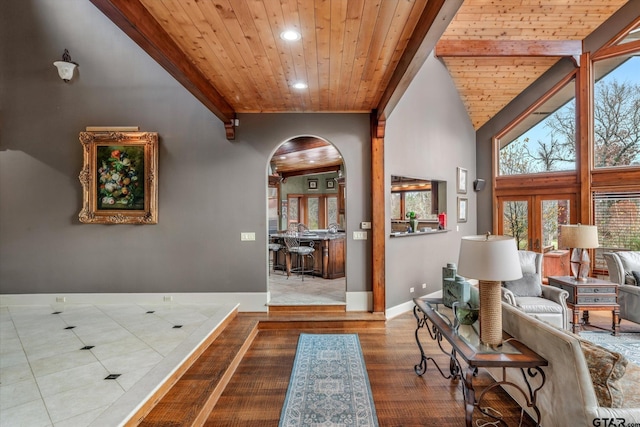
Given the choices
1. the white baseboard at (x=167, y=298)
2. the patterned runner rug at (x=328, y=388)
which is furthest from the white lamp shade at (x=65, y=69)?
the patterned runner rug at (x=328, y=388)

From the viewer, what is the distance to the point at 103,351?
121 inches

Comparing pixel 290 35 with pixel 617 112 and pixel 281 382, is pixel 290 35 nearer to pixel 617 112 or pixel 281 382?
pixel 281 382

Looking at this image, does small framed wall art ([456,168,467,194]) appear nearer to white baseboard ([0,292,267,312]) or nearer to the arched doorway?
the arched doorway

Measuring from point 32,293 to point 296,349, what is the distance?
4.17 meters

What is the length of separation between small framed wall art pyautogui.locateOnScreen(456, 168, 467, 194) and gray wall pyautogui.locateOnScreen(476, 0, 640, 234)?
2.17 ft

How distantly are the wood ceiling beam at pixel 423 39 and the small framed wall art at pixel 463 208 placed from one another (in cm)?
395

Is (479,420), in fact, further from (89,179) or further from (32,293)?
(32,293)

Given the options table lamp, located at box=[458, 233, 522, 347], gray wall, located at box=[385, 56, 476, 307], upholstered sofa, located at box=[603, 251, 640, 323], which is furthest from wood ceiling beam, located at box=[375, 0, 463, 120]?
upholstered sofa, located at box=[603, 251, 640, 323]

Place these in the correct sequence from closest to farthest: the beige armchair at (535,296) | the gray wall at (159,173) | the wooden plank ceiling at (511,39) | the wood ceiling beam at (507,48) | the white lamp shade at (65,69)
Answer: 1. the beige armchair at (535,296)
2. the white lamp shade at (65,69)
3. the gray wall at (159,173)
4. the wooden plank ceiling at (511,39)
5. the wood ceiling beam at (507,48)

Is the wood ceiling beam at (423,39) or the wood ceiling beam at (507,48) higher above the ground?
the wood ceiling beam at (507,48)

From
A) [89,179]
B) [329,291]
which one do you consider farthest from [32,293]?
[329,291]

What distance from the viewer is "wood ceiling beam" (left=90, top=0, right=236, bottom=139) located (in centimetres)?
194

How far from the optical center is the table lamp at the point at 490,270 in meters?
2.11

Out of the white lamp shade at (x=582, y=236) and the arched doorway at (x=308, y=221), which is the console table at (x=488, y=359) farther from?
the white lamp shade at (x=582, y=236)
